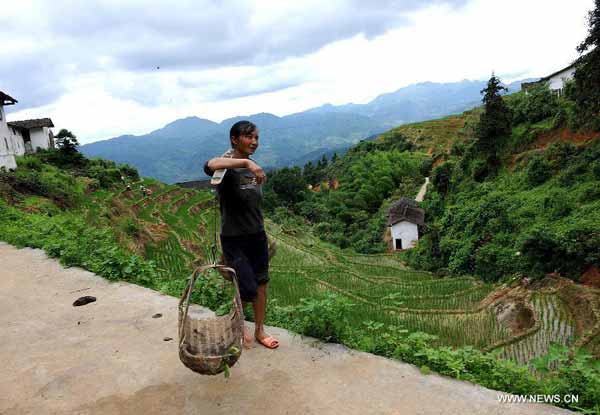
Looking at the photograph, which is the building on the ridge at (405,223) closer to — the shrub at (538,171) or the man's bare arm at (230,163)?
the shrub at (538,171)

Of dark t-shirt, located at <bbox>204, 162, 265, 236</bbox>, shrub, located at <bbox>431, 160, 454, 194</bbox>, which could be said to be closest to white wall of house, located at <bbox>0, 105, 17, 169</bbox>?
dark t-shirt, located at <bbox>204, 162, 265, 236</bbox>

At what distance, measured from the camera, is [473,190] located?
26.2 meters

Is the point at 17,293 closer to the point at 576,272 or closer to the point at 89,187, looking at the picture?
the point at 576,272

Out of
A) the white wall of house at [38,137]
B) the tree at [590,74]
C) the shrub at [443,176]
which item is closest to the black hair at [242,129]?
the tree at [590,74]

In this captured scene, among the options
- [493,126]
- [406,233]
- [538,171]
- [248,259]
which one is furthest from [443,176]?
[248,259]

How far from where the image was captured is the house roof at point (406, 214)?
32.4m

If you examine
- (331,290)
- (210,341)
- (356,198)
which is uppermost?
(210,341)

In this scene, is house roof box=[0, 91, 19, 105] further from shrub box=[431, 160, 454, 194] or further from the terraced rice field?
shrub box=[431, 160, 454, 194]

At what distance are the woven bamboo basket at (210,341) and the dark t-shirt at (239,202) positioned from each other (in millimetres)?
666

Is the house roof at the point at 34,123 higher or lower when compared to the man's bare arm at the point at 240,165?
higher

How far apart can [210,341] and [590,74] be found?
841 inches

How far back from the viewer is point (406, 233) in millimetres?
32844

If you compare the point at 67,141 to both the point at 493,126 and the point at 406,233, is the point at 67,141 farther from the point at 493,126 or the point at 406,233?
the point at 493,126

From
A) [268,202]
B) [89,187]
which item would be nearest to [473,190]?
[89,187]
